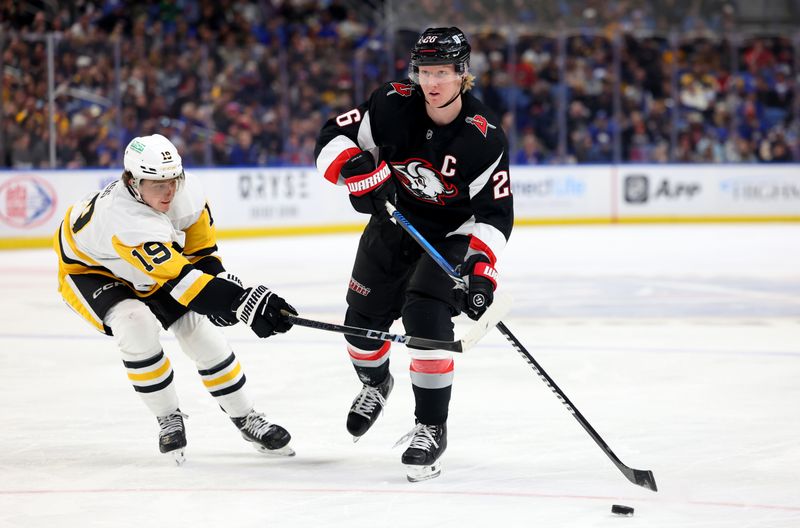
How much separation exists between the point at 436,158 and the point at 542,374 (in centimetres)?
69

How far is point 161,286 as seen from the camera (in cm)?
321

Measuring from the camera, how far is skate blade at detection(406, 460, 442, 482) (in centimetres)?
304

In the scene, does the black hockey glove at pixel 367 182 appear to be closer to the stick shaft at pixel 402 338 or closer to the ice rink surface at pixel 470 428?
the stick shaft at pixel 402 338

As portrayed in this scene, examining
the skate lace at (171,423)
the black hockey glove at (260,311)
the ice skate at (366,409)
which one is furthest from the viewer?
the ice skate at (366,409)

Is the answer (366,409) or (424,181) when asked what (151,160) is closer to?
(424,181)

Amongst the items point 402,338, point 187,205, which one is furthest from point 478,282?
point 187,205

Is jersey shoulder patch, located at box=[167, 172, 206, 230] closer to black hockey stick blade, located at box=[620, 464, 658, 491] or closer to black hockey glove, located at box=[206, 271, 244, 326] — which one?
black hockey glove, located at box=[206, 271, 244, 326]

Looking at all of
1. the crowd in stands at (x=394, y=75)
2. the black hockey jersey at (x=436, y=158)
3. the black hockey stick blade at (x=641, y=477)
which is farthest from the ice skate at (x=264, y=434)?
the crowd in stands at (x=394, y=75)

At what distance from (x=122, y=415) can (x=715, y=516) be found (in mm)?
2098

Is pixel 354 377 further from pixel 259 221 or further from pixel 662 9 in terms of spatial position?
pixel 662 9

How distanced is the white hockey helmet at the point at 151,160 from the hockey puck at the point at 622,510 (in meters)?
1.46

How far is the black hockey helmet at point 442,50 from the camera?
10.3 ft

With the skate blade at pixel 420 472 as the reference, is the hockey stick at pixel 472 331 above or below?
above

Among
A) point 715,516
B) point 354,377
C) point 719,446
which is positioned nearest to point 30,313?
point 354,377
